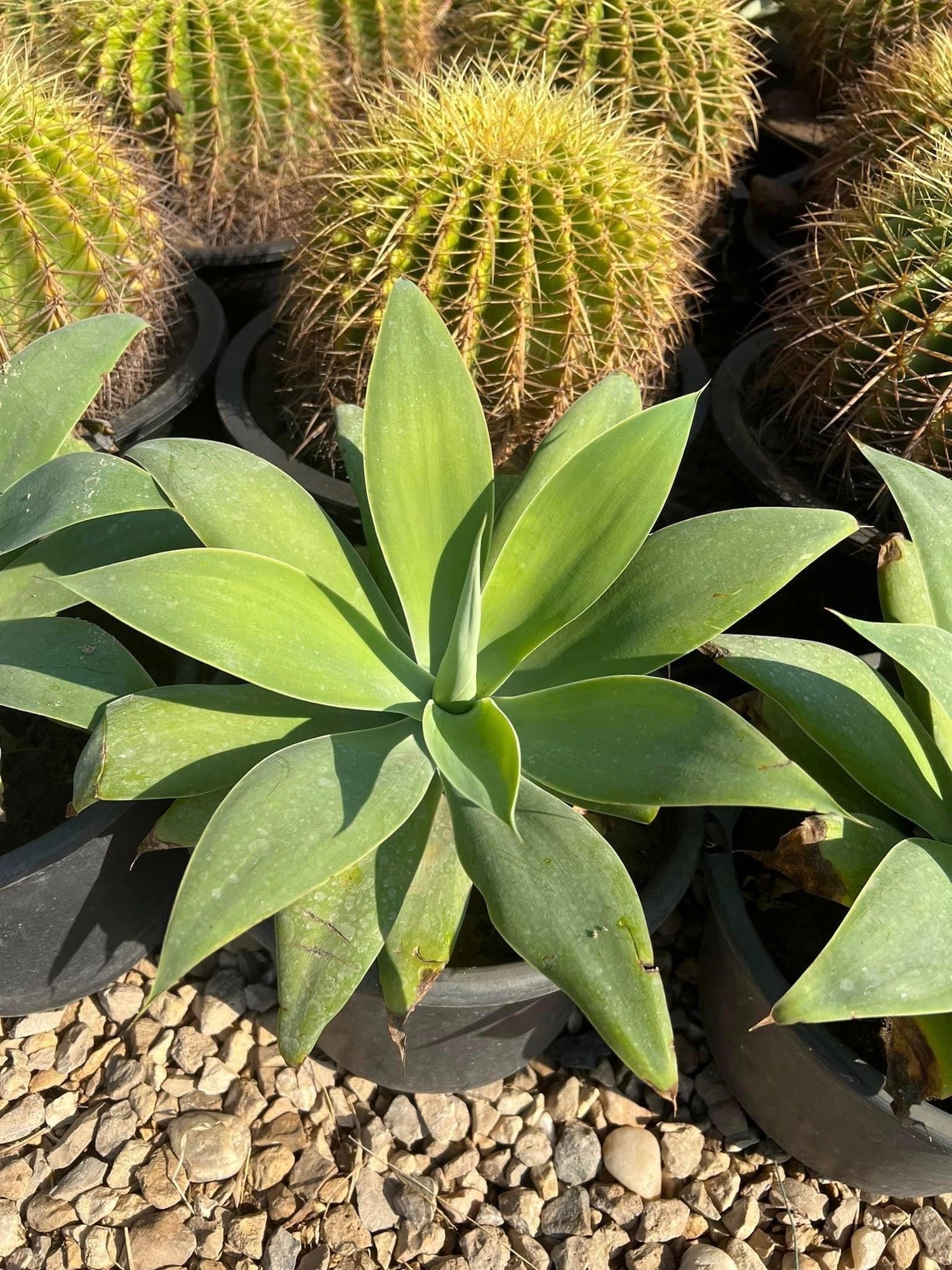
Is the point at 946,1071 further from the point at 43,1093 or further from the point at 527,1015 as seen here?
the point at 43,1093

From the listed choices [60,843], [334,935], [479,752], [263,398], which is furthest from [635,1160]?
[263,398]

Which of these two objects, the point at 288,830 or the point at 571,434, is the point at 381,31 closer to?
the point at 571,434

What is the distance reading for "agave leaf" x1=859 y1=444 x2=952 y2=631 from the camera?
136 centimetres

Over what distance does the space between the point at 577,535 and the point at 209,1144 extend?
3.50ft

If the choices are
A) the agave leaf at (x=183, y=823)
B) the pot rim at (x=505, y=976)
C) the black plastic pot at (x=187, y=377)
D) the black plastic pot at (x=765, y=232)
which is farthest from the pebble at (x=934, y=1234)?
the black plastic pot at (x=765, y=232)

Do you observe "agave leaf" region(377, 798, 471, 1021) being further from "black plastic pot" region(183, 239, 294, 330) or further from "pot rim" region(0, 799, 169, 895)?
"black plastic pot" region(183, 239, 294, 330)

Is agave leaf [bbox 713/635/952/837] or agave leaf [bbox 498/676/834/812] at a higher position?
agave leaf [bbox 498/676/834/812]

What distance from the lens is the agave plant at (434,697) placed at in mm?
1079

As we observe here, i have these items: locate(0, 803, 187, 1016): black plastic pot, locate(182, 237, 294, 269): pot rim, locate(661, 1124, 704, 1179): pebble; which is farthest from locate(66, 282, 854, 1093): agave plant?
locate(182, 237, 294, 269): pot rim

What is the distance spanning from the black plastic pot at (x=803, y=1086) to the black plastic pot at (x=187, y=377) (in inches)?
52.3

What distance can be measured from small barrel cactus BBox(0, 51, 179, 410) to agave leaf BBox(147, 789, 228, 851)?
97 cm

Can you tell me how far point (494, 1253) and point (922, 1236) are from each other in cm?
66

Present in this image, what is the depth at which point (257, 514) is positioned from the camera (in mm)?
→ 1315

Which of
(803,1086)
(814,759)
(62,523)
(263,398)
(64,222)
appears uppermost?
(64,222)
